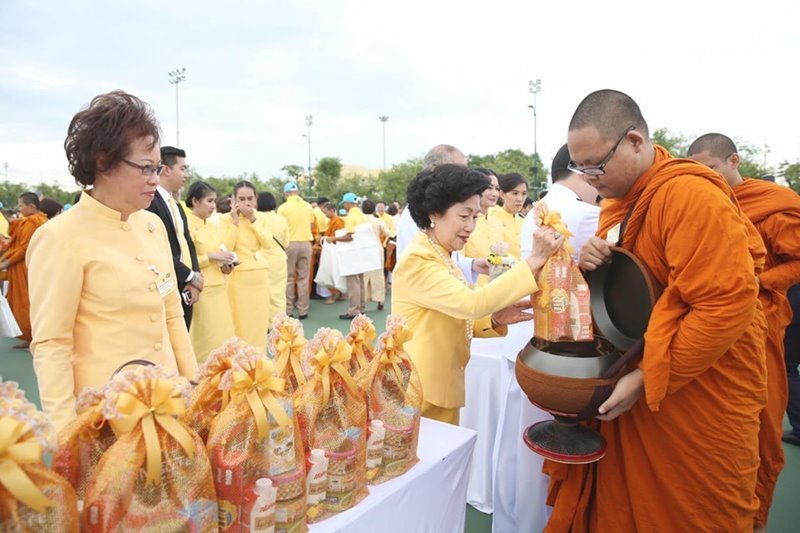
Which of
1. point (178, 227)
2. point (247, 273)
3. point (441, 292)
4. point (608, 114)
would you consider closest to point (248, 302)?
point (247, 273)

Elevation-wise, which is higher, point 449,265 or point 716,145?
point 716,145

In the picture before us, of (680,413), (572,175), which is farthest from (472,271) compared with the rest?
(680,413)

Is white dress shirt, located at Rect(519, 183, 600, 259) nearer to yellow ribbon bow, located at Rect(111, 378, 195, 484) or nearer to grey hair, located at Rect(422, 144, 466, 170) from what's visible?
grey hair, located at Rect(422, 144, 466, 170)

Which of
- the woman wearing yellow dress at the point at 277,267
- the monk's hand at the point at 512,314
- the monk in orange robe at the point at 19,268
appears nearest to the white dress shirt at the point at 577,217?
the monk's hand at the point at 512,314

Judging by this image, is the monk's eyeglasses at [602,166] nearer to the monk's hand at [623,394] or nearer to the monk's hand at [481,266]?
the monk's hand at [623,394]

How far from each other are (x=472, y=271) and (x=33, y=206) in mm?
7576

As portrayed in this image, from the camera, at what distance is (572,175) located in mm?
2812

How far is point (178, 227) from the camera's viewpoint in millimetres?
3469

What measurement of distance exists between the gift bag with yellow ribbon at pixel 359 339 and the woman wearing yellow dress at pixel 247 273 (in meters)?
3.86

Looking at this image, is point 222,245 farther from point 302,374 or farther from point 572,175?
point 302,374

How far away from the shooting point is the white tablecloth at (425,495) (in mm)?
1328

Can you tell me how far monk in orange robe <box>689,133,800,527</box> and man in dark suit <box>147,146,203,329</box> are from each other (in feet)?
10.8

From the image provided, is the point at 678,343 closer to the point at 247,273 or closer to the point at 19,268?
the point at 247,273

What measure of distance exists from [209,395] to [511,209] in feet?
17.4
